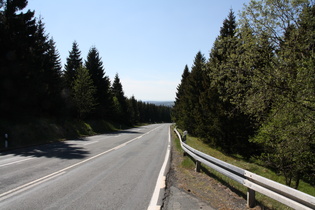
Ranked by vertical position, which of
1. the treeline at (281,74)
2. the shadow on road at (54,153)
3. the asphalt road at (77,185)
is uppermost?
the treeline at (281,74)

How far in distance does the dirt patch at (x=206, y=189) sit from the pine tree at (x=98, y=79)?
1431 inches

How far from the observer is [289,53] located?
26.6ft

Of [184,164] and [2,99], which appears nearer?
[184,164]

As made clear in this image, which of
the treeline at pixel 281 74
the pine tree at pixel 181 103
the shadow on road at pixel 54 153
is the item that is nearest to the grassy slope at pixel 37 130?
the shadow on road at pixel 54 153

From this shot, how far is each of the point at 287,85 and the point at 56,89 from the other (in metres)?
27.9

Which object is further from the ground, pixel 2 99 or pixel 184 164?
pixel 2 99

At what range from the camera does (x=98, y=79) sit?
144ft

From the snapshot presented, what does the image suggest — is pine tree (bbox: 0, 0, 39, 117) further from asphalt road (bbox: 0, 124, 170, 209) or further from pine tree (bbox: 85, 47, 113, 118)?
pine tree (bbox: 85, 47, 113, 118)

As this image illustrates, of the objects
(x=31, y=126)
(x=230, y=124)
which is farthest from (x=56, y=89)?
(x=230, y=124)

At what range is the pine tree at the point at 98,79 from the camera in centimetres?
4316

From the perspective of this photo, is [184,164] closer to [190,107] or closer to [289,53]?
[289,53]

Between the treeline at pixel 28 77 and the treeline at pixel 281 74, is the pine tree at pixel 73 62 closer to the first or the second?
the treeline at pixel 28 77

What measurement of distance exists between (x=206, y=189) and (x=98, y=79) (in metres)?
40.2

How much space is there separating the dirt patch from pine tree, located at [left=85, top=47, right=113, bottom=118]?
36335mm
